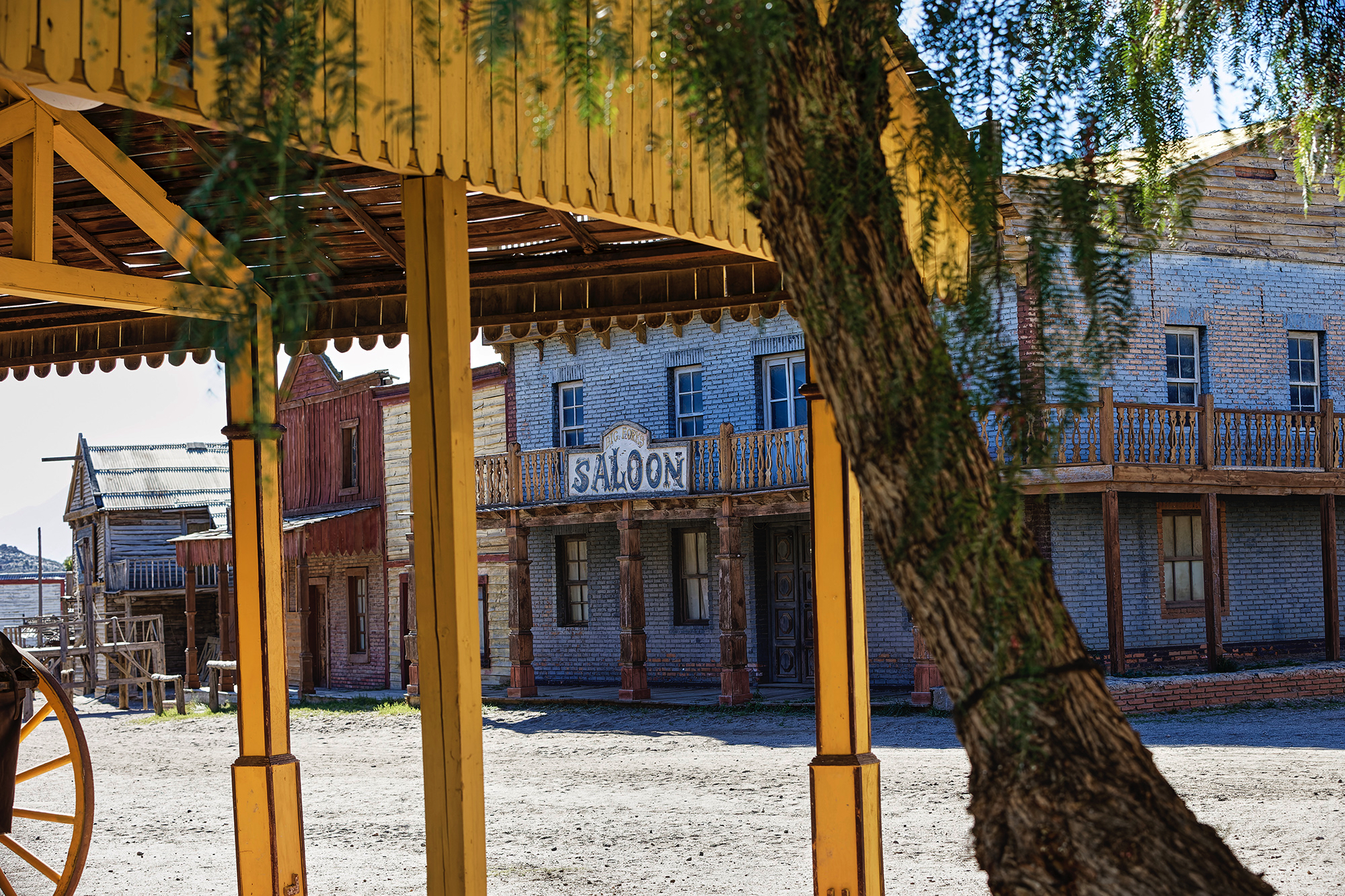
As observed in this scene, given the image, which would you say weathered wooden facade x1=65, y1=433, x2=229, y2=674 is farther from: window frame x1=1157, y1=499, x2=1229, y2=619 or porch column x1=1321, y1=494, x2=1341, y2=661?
porch column x1=1321, y1=494, x2=1341, y2=661

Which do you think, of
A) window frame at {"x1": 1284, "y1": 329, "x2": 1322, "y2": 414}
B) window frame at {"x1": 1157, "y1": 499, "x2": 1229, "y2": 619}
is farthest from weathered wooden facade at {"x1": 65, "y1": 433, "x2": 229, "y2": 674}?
window frame at {"x1": 1284, "y1": 329, "x2": 1322, "y2": 414}

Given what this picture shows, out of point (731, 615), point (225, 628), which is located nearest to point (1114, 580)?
point (731, 615)

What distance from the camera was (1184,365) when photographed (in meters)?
19.5

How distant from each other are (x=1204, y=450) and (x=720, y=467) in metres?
6.56

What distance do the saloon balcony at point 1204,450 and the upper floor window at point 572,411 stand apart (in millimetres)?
9184

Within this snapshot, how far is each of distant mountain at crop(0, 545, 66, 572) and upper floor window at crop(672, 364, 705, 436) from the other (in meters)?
82.3

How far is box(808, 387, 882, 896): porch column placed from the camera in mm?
5512

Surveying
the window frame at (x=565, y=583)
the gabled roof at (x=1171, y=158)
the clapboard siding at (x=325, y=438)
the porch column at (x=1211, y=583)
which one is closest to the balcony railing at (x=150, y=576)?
the clapboard siding at (x=325, y=438)

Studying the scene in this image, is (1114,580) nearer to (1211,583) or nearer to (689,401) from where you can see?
(1211,583)

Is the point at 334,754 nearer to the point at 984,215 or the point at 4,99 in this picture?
the point at 4,99

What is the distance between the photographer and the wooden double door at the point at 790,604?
2111 centimetres

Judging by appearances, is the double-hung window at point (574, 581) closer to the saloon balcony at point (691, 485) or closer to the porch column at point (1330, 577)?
the saloon balcony at point (691, 485)

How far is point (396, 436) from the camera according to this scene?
26297 millimetres

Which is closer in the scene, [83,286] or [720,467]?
[83,286]
